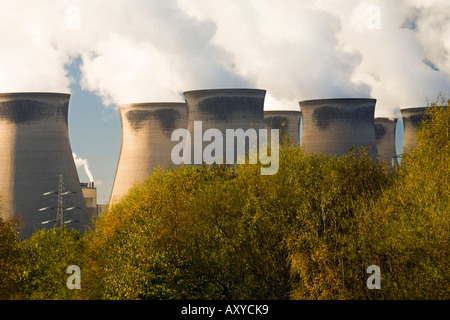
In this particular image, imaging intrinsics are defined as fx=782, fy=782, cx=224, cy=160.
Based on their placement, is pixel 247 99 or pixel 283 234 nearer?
pixel 283 234

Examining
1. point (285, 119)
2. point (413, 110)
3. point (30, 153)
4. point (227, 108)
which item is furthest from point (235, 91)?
point (413, 110)

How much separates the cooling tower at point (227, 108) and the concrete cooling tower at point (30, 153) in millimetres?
6605

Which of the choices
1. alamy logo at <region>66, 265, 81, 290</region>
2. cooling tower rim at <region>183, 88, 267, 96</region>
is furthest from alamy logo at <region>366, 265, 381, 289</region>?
cooling tower rim at <region>183, 88, 267, 96</region>

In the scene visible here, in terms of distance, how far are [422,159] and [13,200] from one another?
86.1 feet

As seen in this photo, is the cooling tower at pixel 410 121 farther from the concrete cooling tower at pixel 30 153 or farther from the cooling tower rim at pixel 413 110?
the concrete cooling tower at pixel 30 153

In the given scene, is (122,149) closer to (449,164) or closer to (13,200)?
(13,200)

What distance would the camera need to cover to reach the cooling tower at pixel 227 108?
35656 millimetres

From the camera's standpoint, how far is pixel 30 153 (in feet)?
122

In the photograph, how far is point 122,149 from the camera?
44.6m

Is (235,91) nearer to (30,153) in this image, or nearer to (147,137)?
(147,137)

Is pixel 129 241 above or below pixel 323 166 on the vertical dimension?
below

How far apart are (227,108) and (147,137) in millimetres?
8787
